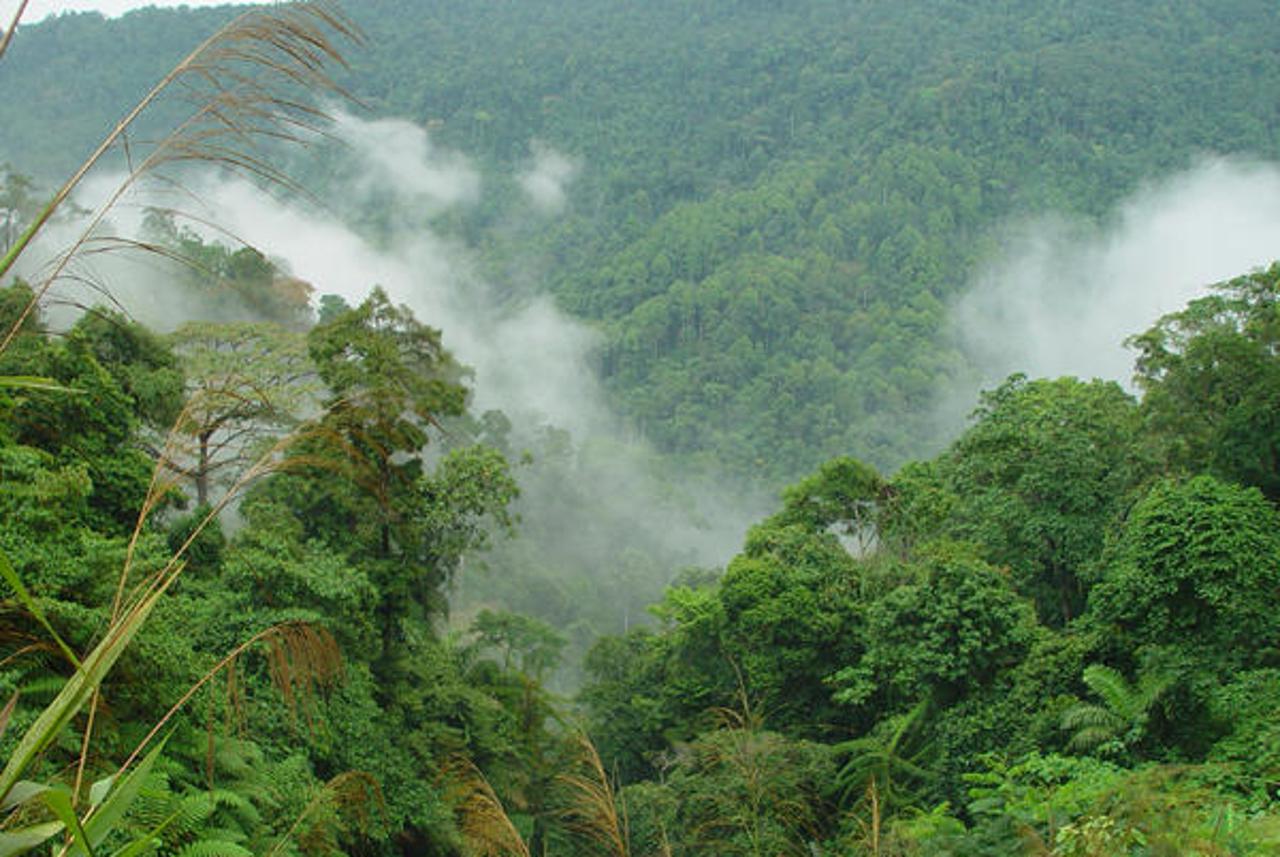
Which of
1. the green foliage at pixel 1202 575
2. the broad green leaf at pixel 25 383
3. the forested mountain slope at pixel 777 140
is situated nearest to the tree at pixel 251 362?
the green foliage at pixel 1202 575

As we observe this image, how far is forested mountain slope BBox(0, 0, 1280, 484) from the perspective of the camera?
2694 inches

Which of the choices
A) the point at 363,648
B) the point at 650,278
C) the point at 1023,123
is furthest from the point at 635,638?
the point at 1023,123

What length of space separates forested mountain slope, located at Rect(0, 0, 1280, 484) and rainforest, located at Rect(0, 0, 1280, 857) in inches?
29.0

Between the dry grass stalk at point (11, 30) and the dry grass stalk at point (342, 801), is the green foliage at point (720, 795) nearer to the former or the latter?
the dry grass stalk at point (342, 801)

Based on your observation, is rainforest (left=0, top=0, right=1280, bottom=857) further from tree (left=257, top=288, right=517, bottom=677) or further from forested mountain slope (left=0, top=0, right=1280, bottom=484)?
forested mountain slope (left=0, top=0, right=1280, bottom=484)

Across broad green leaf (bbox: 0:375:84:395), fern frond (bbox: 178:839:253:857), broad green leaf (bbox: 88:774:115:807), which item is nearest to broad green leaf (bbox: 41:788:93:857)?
broad green leaf (bbox: 88:774:115:807)

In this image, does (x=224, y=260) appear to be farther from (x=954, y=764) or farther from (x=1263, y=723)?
(x=1263, y=723)

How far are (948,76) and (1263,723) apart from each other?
376 feet

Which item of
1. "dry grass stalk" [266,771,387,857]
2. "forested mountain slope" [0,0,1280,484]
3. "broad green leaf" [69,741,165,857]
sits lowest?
"broad green leaf" [69,741,165,857]

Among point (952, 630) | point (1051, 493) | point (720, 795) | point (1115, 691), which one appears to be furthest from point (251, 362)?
point (1115, 691)

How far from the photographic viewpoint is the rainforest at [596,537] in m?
1.93

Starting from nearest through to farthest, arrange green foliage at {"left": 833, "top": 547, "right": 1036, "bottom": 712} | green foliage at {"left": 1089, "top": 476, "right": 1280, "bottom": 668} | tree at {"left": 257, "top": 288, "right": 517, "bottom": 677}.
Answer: green foliage at {"left": 1089, "top": 476, "right": 1280, "bottom": 668}, green foliage at {"left": 833, "top": 547, "right": 1036, "bottom": 712}, tree at {"left": 257, "top": 288, "right": 517, "bottom": 677}

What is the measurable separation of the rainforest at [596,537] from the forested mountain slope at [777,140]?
738 millimetres

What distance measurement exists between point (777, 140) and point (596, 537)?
238ft
